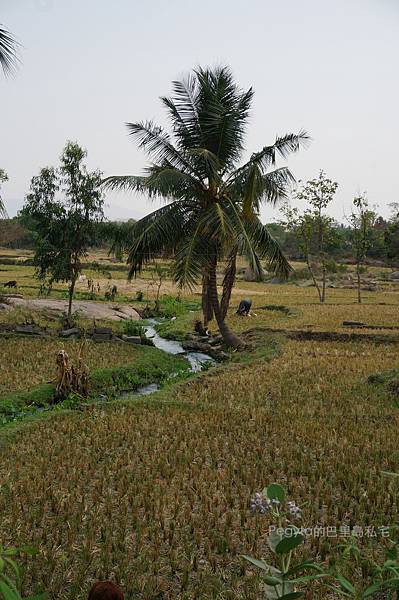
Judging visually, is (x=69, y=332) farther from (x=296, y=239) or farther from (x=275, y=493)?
(x=296, y=239)

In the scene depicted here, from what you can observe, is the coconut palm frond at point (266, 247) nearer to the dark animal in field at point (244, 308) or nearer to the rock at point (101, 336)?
the rock at point (101, 336)

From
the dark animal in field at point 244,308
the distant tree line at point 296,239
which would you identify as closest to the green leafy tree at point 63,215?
the distant tree line at point 296,239

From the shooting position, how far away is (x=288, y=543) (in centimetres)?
164

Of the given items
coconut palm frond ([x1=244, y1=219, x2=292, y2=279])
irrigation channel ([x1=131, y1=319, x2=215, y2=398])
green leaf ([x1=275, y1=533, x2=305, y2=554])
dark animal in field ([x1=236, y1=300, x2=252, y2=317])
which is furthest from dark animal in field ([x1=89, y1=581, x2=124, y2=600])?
dark animal in field ([x1=236, y1=300, x2=252, y2=317])

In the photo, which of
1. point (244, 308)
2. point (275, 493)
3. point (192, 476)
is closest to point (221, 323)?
point (244, 308)

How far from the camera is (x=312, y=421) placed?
675cm

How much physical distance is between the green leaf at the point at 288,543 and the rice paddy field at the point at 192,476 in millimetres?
1833

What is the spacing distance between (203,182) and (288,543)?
37.1 feet

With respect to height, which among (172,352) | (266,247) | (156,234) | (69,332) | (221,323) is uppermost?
(156,234)

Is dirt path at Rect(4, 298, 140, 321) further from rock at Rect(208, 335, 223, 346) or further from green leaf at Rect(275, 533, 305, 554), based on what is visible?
green leaf at Rect(275, 533, 305, 554)

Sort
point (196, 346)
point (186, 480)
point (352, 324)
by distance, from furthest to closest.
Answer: point (352, 324) → point (196, 346) → point (186, 480)

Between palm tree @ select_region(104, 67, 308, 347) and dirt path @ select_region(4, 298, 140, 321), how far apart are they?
4933 millimetres

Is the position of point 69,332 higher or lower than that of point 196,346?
higher

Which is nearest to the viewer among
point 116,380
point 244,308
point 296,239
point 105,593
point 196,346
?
point 105,593
